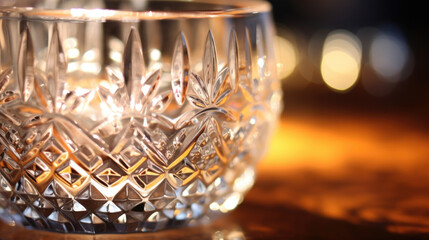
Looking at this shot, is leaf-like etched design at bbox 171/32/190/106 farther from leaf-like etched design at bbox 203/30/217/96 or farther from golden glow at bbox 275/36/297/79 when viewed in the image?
golden glow at bbox 275/36/297/79

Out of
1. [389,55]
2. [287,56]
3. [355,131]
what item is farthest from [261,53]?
[389,55]

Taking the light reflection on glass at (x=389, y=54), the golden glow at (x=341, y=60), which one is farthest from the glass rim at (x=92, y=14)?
the light reflection on glass at (x=389, y=54)

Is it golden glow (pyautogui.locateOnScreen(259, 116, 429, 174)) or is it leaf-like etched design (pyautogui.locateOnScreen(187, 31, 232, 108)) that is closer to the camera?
leaf-like etched design (pyautogui.locateOnScreen(187, 31, 232, 108))

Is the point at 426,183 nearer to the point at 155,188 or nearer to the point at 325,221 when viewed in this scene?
the point at 325,221

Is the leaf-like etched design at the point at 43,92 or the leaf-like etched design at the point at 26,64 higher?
the leaf-like etched design at the point at 26,64

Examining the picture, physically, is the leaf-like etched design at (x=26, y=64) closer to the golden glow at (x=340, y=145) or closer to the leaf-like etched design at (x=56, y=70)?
the leaf-like etched design at (x=56, y=70)

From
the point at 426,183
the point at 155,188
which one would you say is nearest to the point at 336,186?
the point at 426,183

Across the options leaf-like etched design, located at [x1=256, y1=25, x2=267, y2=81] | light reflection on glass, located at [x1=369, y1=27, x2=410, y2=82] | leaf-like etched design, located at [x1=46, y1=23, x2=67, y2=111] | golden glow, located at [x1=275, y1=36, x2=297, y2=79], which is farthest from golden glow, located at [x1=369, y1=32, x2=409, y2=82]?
leaf-like etched design, located at [x1=46, y1=23, x2=67, y2=111]
